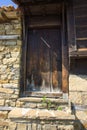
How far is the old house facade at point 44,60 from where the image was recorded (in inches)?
157

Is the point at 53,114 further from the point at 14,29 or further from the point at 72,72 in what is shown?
the point at 14,29

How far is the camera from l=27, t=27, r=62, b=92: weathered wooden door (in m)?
4.42

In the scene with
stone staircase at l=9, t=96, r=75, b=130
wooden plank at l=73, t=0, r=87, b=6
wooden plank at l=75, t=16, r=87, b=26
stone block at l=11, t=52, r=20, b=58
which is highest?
wooden plank at l=73, t=0, r=87, b=6

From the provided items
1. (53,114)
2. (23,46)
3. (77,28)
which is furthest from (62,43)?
(53,114)

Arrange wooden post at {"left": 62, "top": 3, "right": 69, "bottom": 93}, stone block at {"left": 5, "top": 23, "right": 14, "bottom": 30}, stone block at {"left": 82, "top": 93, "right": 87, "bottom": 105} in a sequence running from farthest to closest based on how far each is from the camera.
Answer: stone block at {"left": 5, "top": 23, "right": 14, "bottom": 30}, wooden post at {"left": 62, "top": 3, "right": 69, "bottom": 93}, stone block at {"left": 82, "top": 93, "right": 87, "bottom": 105}

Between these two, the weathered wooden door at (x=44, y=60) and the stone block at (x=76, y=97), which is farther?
the weathered wooden door at (x=44, y=60)

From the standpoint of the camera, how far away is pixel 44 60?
454 cm

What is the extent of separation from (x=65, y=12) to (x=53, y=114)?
94.7 inches

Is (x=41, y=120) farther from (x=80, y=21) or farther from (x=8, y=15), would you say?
(x=8, y=15)

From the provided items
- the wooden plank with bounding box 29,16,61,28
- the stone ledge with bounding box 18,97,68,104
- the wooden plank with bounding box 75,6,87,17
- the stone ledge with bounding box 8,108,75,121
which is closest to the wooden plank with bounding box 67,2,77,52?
the wooden plank with bounding box 75,6,87,17

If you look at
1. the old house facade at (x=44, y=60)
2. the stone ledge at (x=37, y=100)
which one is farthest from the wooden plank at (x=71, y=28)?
the stone ledge at (x=37, y=100)

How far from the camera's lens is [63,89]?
167 inches

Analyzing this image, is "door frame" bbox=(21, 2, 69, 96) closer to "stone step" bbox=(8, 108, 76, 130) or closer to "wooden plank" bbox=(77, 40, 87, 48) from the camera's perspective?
"wooden plank" bbox=(77, 40, 87, 48)

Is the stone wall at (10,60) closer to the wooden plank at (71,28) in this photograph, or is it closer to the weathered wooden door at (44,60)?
the weathered wooden door at (44,60)
